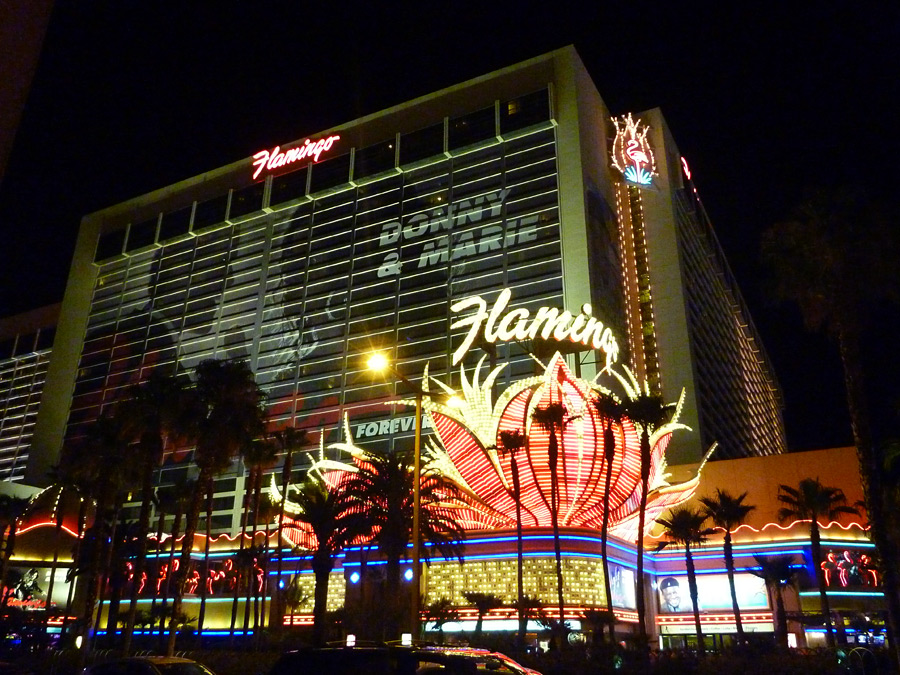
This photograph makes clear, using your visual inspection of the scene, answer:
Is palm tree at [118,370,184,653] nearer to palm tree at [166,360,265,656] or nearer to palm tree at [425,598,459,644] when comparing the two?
palm tree at [166,360,265,656]

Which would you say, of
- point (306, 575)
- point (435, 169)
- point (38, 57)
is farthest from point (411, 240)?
point (38, 57)

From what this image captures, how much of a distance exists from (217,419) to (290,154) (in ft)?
241

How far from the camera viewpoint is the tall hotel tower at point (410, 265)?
7931 cm

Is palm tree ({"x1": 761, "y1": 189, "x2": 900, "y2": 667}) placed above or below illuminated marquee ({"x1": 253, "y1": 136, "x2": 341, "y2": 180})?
below

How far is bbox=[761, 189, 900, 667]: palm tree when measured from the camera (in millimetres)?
24641

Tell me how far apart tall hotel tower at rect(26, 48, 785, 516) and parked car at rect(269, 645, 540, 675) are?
2155 inches

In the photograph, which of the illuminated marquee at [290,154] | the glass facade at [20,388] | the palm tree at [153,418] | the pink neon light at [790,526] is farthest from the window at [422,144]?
the glass facade at [20,388]

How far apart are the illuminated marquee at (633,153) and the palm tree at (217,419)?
202ft

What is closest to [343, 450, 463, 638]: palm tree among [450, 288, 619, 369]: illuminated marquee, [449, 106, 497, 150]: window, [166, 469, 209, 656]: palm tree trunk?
[166, 469, 209, 656]: palm tree trunk

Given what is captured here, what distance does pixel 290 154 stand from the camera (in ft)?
339

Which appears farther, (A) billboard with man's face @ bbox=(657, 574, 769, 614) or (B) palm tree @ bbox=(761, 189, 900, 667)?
(A) billboard with man's face @ bbox=(657, 574, 769, 614)

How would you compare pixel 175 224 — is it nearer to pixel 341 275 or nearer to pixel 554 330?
pixel 341 275

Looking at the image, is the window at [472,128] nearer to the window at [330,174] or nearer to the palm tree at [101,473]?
the window at [330,174]

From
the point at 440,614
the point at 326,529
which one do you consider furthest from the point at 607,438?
the point at 326,529
